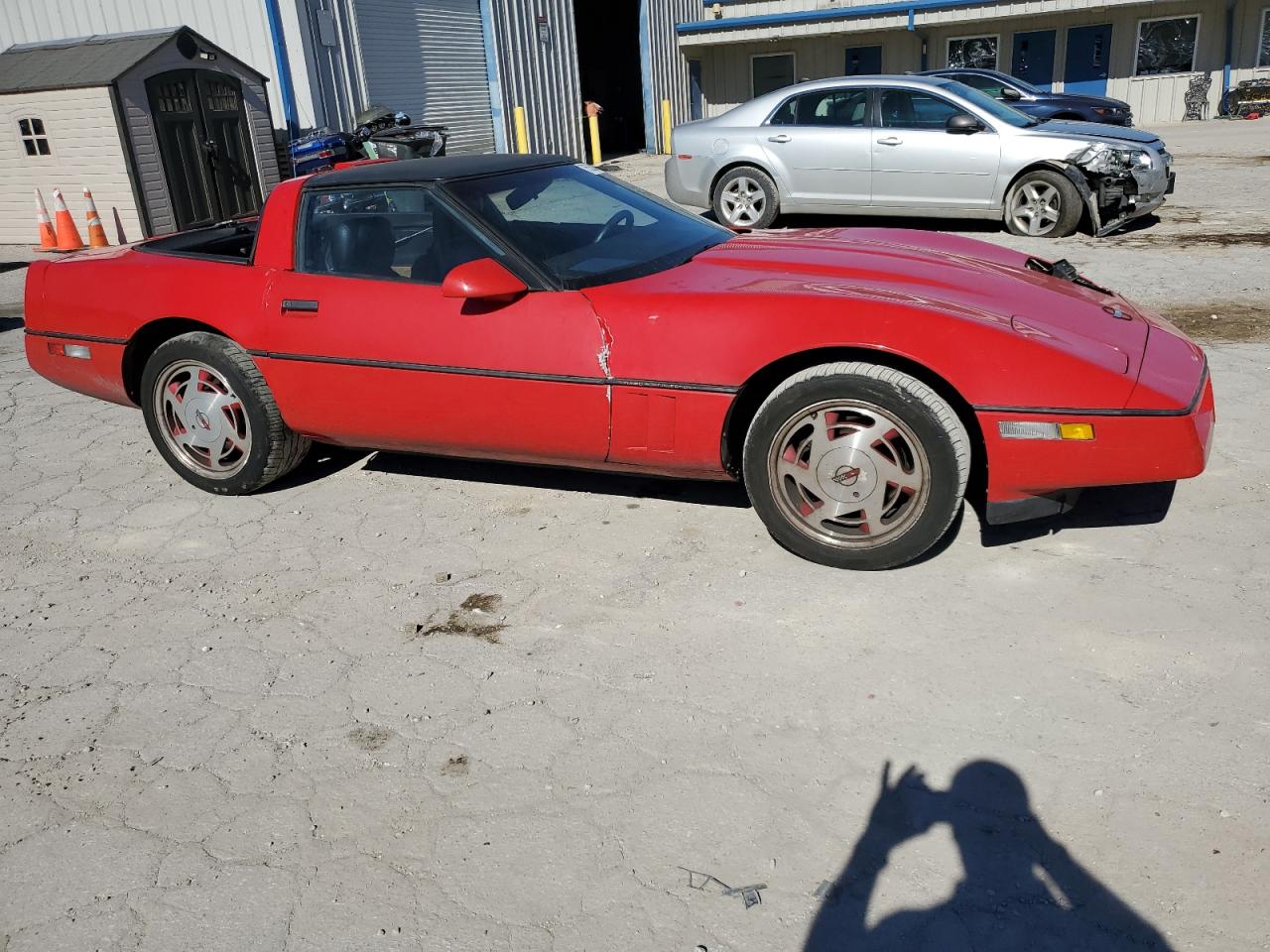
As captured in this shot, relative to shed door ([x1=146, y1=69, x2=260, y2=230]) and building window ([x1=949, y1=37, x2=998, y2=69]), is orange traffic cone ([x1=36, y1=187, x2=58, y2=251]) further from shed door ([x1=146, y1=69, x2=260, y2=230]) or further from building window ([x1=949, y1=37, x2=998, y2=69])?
building window ([x1=949, y1=37, x2=998, y2=69])

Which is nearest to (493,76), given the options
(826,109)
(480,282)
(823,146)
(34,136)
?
(34,136)

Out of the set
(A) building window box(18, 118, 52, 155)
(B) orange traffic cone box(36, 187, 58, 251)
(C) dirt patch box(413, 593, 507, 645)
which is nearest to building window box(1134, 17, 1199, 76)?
(A) building window box(18, 118, 52, 155)

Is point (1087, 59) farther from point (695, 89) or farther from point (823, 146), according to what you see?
point (823, 146)

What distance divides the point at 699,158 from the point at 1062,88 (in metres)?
17.6

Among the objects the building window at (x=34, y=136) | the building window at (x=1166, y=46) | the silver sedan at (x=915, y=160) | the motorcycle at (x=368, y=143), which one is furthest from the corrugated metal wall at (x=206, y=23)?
the building window at (x=1166, y=46)

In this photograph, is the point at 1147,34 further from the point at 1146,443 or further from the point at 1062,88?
the point at 1146,443

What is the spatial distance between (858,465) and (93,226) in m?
11.4

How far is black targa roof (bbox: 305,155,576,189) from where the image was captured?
4.19 metres

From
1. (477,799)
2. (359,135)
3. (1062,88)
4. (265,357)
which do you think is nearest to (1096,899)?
(477,799)

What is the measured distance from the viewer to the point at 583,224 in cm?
444

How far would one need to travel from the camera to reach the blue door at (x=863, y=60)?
2617 centimetres

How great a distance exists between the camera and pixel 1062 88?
80.1 feet

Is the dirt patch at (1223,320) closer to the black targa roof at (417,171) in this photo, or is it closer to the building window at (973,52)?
the black targa roof at (417,171)

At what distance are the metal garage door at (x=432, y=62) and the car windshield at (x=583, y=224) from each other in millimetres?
12193
